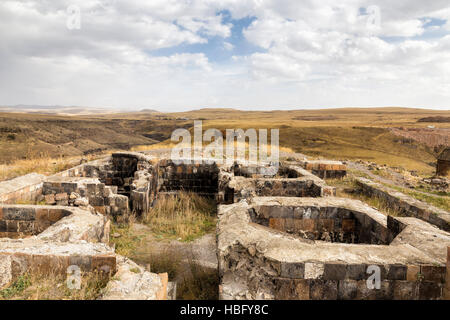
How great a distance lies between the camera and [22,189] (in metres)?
6.81

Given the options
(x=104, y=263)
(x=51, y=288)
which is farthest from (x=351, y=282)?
(x=51, y=288)

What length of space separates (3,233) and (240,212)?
172 inches

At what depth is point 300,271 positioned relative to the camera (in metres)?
3.00

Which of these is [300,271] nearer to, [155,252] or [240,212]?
[240,212]

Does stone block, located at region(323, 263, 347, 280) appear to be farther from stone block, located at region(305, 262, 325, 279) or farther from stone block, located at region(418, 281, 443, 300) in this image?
stone block, located at region(418, 281, 443, 300)

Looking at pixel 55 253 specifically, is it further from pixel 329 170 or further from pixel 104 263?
pixel 329 170

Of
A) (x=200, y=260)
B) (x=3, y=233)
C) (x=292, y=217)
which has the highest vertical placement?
(x=292, y=217)

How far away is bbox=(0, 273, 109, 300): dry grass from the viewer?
2.91 metres

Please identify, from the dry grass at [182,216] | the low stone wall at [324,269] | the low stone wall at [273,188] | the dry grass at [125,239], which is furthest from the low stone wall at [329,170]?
the low stone wall at [324,269]

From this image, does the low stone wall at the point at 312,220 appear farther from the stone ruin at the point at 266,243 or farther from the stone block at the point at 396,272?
the stone block at the point at 396,272

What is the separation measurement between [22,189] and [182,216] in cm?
391

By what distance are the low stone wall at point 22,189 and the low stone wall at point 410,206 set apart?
33.2ft

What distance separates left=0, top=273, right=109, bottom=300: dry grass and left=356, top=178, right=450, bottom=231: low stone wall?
773 centimetres
